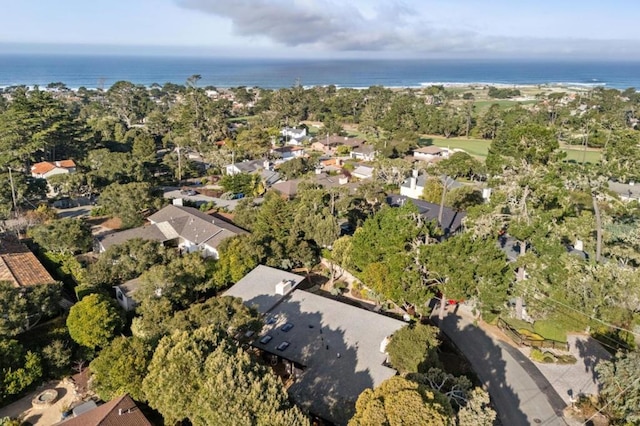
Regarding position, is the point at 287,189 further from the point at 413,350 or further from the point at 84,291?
the point at 413,350

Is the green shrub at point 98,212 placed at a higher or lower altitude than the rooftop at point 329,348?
lower

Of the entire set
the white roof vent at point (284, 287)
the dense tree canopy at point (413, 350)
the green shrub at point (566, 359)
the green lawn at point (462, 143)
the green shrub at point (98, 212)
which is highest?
the green lawn at point (462, 143)

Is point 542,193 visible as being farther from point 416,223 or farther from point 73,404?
point 73,404

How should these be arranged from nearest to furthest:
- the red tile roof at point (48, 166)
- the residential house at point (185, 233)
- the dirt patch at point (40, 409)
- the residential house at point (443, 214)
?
1. the dirt patch at point (40, 409)
2. the residential house at point (185, 233)
3. the residential house at point (443, 214)
4. the red tile roof at point (48, 166)

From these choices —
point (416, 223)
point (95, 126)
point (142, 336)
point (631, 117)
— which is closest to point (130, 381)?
point (142, 336)

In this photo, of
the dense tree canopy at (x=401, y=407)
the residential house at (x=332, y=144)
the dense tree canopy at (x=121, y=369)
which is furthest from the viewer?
the residential house at (x=332, y=144)

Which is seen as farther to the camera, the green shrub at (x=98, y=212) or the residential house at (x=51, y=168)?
the residential house at (x=51, y=168)

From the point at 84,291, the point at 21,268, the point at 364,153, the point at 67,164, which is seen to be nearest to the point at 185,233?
the point at 84,291

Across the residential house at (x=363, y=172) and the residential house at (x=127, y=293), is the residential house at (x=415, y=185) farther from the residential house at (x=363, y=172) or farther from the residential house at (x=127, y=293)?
the residential house at (x=127, y=293)

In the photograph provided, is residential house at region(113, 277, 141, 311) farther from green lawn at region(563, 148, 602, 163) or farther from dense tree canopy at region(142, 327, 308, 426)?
green lawn at region(563, 148, 602, 163)

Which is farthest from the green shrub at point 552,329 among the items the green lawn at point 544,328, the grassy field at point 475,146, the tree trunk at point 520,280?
the grassy field at point 475,146
